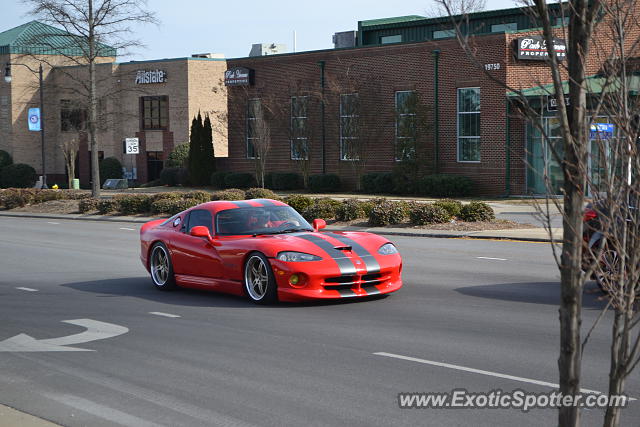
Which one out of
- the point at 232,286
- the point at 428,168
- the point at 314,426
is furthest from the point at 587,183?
the point at 428,168

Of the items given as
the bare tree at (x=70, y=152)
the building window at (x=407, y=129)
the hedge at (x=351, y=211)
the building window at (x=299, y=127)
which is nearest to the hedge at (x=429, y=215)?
the hedge at (x=351, y=211)

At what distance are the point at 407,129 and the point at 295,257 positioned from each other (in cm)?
3122

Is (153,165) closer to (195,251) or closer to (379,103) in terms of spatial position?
(379,103)

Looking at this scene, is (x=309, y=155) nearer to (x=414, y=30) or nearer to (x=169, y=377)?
(x=414, y=30)

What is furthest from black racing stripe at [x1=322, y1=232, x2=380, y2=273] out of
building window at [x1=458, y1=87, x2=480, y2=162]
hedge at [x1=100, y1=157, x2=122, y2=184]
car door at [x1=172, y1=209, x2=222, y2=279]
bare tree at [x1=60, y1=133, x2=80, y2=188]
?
hedge at [x1=100, y1=157, x2=122, y2=184]

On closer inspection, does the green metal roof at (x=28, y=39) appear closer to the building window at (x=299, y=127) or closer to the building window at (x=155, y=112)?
the building window at (x=155, y=112)

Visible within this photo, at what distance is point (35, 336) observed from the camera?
1049 cm

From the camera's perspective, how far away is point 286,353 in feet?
30.2

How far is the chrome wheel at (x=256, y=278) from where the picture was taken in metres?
12.2

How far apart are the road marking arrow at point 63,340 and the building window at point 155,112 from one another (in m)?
54.7

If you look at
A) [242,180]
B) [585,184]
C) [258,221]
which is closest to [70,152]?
[242,180]

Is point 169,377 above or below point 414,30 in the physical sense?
below

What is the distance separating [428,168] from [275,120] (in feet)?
36.4

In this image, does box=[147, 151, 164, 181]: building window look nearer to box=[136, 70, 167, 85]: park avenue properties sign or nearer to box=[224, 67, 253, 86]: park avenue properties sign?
box=[136, 70, 167, 85]: park avenue properties sign
